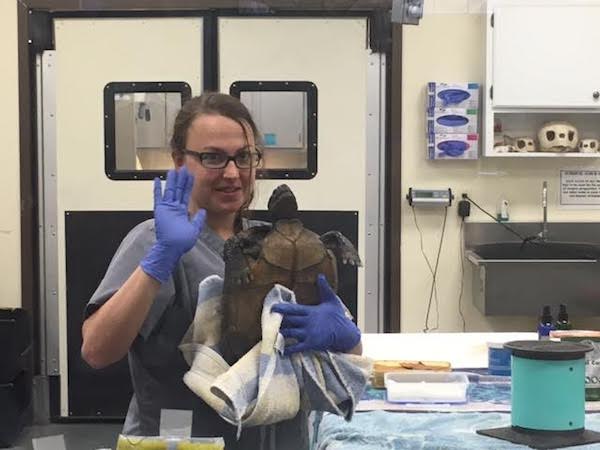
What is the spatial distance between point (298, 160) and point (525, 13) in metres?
1.25

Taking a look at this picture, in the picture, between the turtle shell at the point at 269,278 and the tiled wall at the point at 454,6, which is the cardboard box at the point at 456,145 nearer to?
the tiled wall at the point at 454,6

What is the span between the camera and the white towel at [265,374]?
1.42 meters

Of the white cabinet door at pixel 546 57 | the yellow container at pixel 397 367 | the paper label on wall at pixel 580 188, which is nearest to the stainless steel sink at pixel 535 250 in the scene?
the paper label on wall at pixel 580 188

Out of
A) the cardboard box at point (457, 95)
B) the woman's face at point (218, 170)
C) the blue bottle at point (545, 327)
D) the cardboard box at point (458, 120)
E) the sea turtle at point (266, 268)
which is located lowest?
the blue bottle at point (545, 327)

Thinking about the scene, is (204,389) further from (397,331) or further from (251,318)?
(397,331)

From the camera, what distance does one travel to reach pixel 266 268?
151 cm

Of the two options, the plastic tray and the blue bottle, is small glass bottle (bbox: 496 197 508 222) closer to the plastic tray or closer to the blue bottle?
the blue bottle

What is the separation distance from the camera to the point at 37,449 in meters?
1.55

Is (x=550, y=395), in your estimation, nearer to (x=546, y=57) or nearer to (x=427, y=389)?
(x=427, y=389)

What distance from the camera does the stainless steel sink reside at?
13.4 feet

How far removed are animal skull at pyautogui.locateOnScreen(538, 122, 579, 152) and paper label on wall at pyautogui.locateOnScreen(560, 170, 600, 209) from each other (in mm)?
185

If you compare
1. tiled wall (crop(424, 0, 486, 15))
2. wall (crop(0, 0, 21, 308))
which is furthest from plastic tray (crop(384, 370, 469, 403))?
wall (crop(0, 0, 21, 308))

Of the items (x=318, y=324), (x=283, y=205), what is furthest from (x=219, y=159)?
(x=318, y=324)

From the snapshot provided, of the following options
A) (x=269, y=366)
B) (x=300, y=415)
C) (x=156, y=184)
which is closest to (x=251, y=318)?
(x=269, y=366)
